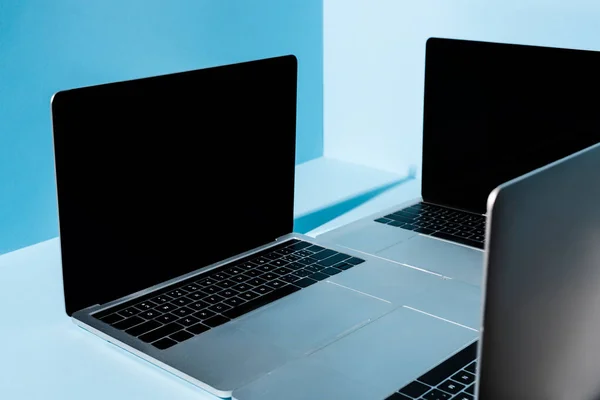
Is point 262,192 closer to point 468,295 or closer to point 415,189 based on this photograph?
point 468,295

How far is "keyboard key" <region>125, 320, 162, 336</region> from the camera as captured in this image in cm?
108

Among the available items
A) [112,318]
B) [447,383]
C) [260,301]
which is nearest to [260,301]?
[260,301]

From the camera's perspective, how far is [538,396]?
2.40ft

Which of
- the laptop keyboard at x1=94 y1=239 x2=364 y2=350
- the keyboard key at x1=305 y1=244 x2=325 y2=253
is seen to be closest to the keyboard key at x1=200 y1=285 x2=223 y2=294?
the laptop keyboard at x1=94 y1=239 x2=364 y2=350

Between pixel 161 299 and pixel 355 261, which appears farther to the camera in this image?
pixel 355 261

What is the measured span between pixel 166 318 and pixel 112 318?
75 millimetres

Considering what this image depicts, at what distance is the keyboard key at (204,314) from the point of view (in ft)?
3.68


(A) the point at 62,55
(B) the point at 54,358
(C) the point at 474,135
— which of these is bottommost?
(B) the point at 54,358

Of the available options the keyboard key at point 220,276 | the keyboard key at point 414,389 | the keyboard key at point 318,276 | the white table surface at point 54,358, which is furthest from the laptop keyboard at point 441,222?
the white table surface at point 54,358

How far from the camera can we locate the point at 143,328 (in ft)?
3.59

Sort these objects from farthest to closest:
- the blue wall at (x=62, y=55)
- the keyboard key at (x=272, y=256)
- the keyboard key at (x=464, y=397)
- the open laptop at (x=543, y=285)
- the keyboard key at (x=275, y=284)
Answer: the blue wall at (x=62, y=55)
the keyboard key at (x=272, y=256)
the keyboard key at (x=275, y=284)
the keyboard key at (x=464, y=397)
the open laptop at (x=543, y=285)

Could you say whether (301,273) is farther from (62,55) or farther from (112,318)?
(62,55)

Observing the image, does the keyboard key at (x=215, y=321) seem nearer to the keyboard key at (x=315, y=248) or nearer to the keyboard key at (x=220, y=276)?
the keyboard key at (x=220, y=276)

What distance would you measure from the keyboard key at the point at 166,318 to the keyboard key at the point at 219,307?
0.06 meters
